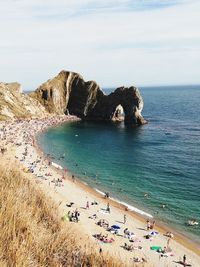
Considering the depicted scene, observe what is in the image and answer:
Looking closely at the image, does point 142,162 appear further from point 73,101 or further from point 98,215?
point 73,101

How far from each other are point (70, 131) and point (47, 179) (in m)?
57.2

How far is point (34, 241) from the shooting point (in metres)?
8.03

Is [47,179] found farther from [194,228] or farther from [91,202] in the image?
[194,228]

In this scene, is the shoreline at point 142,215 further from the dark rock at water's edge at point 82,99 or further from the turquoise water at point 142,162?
the dark rock at water's edge at point 82,99

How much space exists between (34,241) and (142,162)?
70217 millimetres

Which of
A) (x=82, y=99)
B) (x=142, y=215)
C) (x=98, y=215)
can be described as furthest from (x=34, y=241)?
(x=82, y=99)

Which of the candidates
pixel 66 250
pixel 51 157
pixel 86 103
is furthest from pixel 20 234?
pixel 86 103

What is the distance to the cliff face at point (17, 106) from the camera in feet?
432

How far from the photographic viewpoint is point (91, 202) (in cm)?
5409

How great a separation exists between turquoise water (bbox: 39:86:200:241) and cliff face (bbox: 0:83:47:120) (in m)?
18.0

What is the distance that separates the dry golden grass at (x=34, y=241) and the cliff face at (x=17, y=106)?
395ft

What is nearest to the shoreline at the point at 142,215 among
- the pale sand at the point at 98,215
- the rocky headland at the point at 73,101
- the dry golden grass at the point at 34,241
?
the pale sand at the point at 98,215

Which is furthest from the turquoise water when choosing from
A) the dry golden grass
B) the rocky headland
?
the dry golden grass

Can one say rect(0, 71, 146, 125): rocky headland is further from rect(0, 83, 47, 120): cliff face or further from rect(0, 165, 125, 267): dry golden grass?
rect(0, 165, 125, 267): dry golden grass
